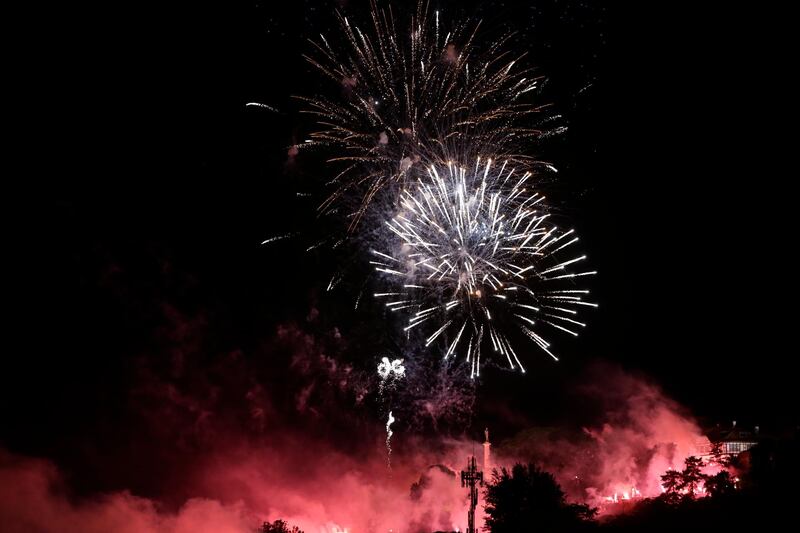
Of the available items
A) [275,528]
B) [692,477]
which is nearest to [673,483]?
[692,477]

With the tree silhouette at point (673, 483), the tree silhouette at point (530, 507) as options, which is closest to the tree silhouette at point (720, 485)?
the tree silhouette at point (673, 483)

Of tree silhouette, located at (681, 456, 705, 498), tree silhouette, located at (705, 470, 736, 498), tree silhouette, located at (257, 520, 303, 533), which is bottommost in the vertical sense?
tree silhouette, located at (257, 520, 303, 533)

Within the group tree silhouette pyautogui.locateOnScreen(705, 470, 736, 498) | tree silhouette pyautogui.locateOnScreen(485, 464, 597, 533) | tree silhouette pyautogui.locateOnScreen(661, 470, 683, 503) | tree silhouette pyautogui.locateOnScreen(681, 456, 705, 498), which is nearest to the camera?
tree silhouette pyautogui.locateOnScreen(485, 464, 597, 533)

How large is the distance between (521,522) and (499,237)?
7756mm

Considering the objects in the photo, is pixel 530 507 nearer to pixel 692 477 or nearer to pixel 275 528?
pixel 275 528

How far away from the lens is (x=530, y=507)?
57.7 ft

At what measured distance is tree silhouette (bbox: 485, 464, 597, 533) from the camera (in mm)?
17047

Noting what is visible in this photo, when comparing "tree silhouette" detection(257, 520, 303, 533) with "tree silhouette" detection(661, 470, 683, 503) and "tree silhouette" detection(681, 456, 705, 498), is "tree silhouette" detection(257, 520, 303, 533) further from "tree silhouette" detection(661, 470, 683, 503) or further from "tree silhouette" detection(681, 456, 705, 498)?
"tree silhouette" detection(681, 456, 705, 498)

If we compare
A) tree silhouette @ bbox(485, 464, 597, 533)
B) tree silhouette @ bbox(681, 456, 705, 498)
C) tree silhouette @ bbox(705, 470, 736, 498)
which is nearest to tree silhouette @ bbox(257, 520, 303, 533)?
tree silhouette @ bbox(485, 464, 597, 533)

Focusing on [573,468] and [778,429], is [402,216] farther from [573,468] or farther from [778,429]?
[778,429]

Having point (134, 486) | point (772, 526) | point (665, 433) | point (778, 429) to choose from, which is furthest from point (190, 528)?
point (778, 429)

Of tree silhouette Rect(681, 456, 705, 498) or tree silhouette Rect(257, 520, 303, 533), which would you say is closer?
tree silhouette Rect(257, 520, 303, 533)

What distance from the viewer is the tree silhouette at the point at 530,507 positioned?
17.0m

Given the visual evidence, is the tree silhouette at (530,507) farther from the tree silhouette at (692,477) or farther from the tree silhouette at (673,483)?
the tree silhouette at (692,477)
